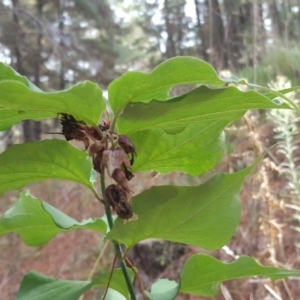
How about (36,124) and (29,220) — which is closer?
(29,220)

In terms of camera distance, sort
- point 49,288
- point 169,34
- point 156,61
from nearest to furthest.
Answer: point 49,288 < point 169,34 < point 156,61

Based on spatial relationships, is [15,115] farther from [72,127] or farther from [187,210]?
[187,210]

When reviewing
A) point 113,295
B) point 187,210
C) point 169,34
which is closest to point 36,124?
point 169,34

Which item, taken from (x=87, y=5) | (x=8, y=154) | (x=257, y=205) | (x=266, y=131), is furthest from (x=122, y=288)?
(x=87, y=5)

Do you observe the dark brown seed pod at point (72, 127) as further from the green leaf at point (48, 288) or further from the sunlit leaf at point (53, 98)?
the green leaf at point (48, 288)

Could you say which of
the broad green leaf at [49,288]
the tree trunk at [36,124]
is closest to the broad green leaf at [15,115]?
the broad green leaf at [49,288]

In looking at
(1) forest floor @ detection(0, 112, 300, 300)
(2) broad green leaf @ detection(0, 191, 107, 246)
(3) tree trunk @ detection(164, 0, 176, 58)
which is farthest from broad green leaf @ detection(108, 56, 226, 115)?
(3) tree trunk @ detection(164, 0, 176, 58)

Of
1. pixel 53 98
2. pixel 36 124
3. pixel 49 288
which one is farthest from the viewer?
pixel 36 124
